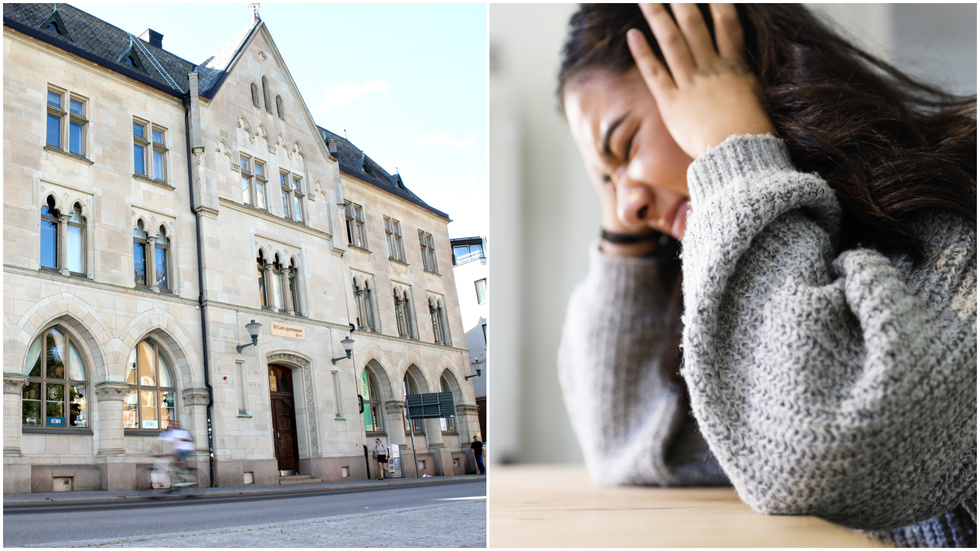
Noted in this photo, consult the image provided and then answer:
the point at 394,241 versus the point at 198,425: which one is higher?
the point at 394,241

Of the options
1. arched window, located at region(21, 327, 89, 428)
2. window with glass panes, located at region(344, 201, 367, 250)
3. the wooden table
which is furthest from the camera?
window with glass panes, located at region(344, 201, 367, 250)

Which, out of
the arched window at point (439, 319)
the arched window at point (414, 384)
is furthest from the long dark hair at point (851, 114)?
the arched window at point (414, 384)

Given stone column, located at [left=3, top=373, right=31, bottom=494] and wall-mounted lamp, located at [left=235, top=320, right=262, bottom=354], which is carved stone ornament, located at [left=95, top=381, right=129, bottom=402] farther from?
wall-mounted lamp, located at [left=235, top=320, right=262, bottom=354]

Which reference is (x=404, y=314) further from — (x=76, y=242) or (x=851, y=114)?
(x=851, y=114)

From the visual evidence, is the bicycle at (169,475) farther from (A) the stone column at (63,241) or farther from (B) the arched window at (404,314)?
(B) the arched window at (404,314)

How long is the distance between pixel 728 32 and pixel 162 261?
1311mm

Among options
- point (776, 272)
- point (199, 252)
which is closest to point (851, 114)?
point (776, 272)

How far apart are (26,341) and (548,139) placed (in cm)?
109

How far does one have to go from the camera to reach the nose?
3.82ft

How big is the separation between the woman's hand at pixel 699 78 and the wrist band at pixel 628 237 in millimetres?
183

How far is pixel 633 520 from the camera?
2.27 ft

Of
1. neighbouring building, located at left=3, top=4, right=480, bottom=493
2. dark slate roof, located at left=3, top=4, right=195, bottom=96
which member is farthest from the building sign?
dark slate roof, located at left=3, top=4, right=195, bottom=96

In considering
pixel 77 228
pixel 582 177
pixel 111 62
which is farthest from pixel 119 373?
pixel 582 177

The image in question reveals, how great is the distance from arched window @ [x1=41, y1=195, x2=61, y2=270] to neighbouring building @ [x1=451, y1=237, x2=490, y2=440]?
33.8 inches
